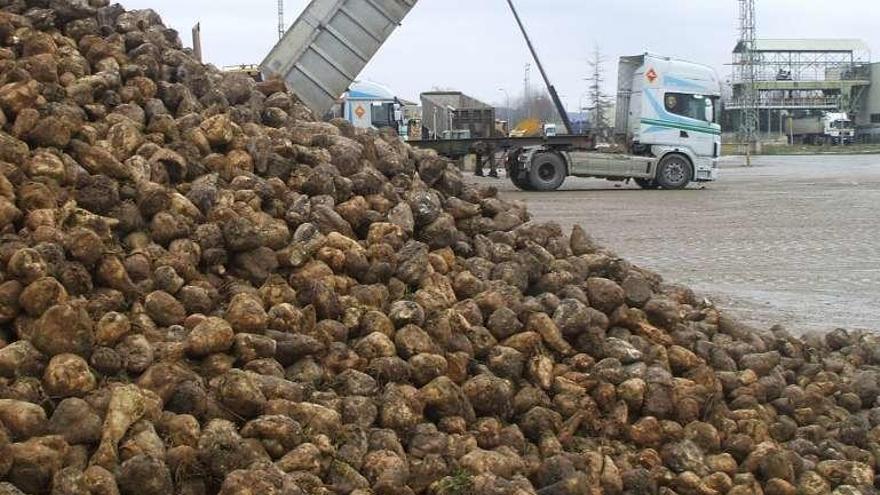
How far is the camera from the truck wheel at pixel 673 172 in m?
A: 24.1

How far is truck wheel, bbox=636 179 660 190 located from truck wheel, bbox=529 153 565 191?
230 cm

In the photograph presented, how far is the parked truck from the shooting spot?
61.4m

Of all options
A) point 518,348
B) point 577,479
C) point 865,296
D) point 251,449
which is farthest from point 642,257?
point 251,449

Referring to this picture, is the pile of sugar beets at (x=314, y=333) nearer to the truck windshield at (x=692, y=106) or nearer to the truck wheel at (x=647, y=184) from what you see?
the truck windshield at (x=692, y=106)

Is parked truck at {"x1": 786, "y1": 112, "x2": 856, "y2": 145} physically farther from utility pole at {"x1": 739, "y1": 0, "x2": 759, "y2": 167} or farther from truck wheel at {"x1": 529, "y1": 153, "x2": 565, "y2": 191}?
truck wheel at {"x1": 529, "y1": 153, "x2": 565, "y2": 191}

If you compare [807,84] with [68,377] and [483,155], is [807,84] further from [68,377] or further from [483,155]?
[68,377]

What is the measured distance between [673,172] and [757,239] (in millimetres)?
9837

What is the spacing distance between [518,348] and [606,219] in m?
12.3

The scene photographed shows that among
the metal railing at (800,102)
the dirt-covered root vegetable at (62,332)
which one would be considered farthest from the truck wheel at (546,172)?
the metal railing at (800,102)

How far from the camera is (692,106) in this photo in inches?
936

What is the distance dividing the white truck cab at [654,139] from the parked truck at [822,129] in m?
40.9

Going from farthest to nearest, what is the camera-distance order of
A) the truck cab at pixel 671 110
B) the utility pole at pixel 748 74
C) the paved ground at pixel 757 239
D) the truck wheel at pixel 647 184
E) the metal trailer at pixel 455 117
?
the utility pole at pixel 748 74 < the metal trailer at pixel 455 117 < the truck wheel at pixel 647 184 < the truck cab at pixel 671 110 < the paved ground at pixel 757 239

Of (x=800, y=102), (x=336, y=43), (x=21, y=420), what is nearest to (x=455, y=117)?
(x=336, y=43)

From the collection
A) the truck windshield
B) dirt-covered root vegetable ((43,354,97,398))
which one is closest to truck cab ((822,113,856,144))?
A: the truck windshield
